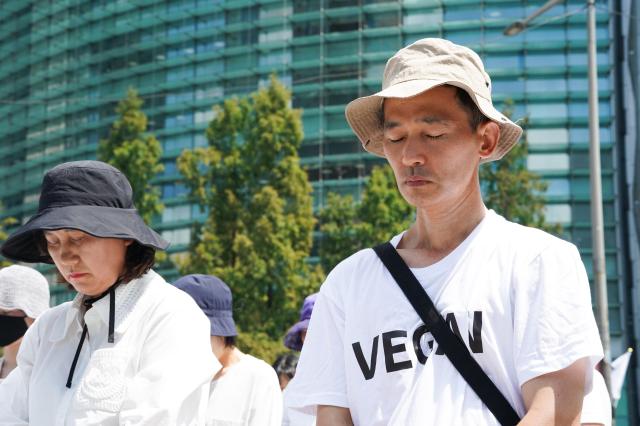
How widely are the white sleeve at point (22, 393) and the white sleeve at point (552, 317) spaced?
5.75ft

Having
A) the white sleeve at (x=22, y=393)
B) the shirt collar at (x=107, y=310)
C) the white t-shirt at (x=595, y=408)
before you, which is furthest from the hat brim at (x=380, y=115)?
the white sleeve at (x=22, y=393)

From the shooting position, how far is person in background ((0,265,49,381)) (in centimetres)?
491

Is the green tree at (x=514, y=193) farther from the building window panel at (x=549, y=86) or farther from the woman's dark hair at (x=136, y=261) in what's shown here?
the woman's dark hair at (x=136, y=261)

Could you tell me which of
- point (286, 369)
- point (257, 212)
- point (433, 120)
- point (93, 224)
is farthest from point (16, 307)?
point (257, 212)

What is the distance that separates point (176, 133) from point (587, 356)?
5094cm

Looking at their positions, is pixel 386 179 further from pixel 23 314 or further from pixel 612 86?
pixel 23 314

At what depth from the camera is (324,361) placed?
248 cm

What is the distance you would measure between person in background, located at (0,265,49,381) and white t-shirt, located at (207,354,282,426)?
3.35ft

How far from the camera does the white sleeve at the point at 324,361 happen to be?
7.98 feet

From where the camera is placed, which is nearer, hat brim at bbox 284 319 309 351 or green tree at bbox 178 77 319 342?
hat brim at bbox 284 319 309 351

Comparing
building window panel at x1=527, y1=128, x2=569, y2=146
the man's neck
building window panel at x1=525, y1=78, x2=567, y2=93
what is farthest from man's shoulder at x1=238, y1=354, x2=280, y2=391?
building window panel at x1=525, y1=78, x2=567, y2=93

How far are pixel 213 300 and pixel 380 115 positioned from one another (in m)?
2.85

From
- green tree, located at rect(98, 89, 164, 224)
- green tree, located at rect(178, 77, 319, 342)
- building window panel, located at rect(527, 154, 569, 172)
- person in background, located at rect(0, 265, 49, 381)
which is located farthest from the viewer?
building window panel, located at rect(527, 154, 569, 172)

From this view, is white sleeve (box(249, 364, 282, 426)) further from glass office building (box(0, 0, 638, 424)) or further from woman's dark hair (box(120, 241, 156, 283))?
glass office building (box(0, 0, 638, 424))
